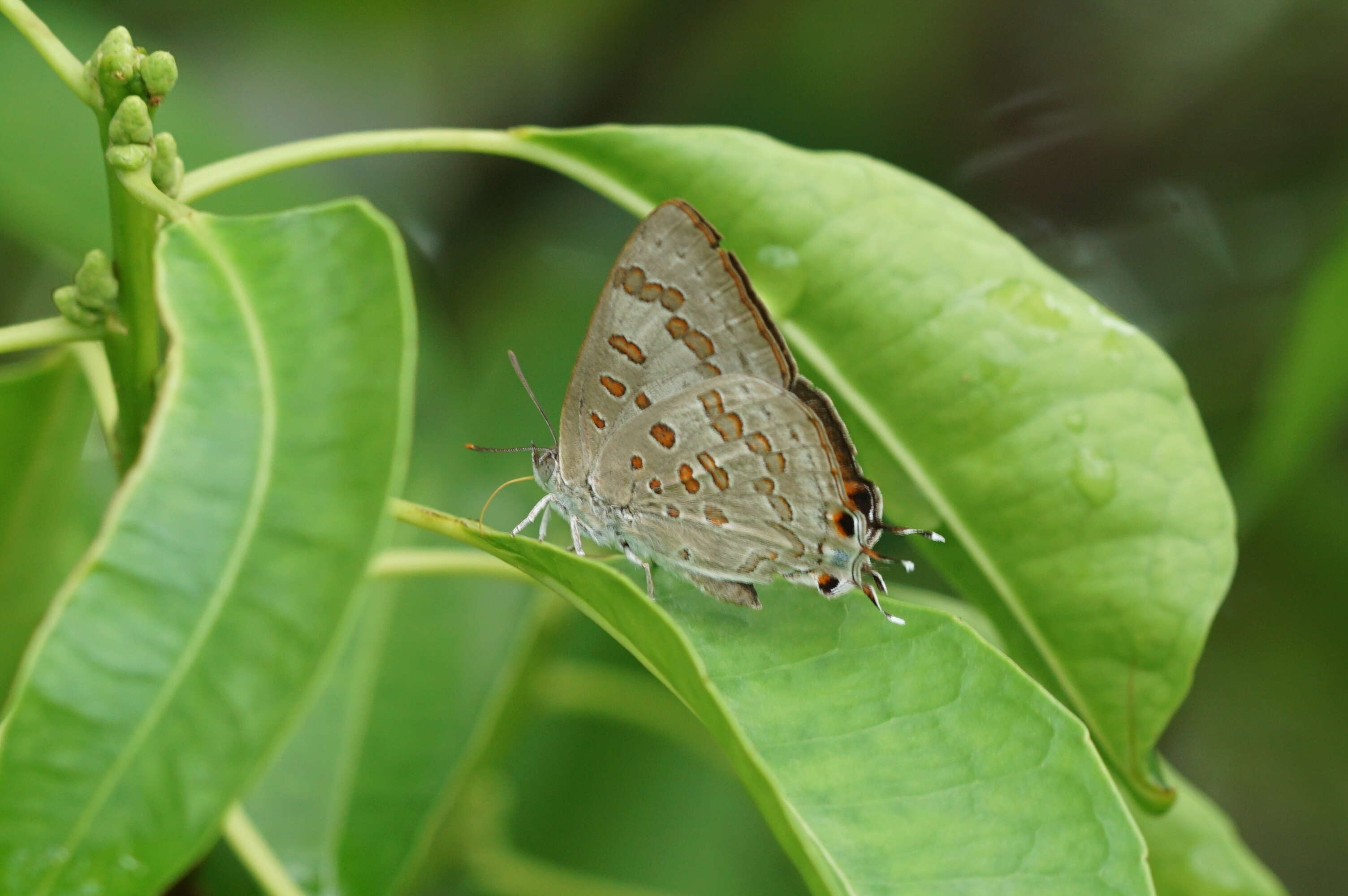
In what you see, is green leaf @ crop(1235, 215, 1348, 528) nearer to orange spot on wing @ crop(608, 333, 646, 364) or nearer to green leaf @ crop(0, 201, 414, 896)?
orange spot on wing @ crop(608, 333, 646, 364)

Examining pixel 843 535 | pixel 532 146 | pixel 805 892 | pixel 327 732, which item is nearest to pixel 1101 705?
pixel 843 535

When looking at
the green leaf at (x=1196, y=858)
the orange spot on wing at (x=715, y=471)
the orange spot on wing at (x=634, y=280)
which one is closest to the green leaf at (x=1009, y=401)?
the orange spot on wing at (x=634, y=280)

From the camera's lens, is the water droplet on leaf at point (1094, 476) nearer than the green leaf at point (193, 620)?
No

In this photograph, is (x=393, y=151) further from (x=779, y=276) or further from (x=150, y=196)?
(x=779, y=276)

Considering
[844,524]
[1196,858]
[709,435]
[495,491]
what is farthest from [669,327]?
[1196,858]

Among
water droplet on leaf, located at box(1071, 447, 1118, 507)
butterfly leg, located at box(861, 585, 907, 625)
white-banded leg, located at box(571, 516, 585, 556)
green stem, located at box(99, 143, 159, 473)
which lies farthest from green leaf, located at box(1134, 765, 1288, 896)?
green stem, located at box(99, 143, 159, 473)

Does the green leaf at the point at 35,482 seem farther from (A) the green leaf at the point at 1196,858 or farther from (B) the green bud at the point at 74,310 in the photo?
(A) the green leaf at the point at 1196,858
